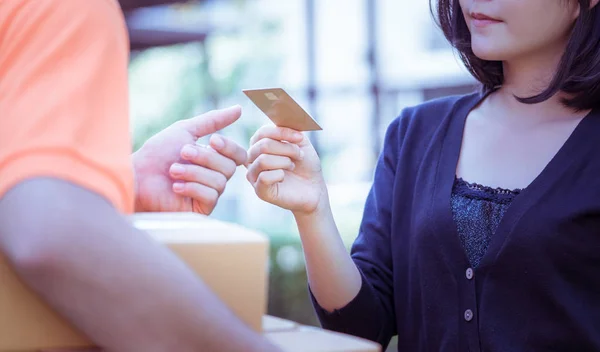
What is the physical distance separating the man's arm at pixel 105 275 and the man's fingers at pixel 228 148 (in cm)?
83

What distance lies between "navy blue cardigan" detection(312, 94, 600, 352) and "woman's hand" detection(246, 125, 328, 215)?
226mm

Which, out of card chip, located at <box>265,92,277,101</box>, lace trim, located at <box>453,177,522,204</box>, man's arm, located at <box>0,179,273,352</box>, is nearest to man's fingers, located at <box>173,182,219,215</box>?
card chip, located at <box>265,92,277,101</box>

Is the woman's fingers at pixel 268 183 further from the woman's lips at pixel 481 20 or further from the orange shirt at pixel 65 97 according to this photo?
the orange shirt at pixel 65 97

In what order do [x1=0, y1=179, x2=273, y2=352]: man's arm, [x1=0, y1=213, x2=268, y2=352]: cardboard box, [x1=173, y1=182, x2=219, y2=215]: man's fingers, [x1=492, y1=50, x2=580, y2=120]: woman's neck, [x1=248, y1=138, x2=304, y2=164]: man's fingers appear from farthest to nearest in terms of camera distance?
[x1=492, y1=50, x2=580, y2=120]: woman's neck
[x1=248, y1=138, x2=304, y2=164]: man's fingers
[x1=173, y1=182, x2=219, y2=215]: man's fingers
[x1=0, y1=213, x2=268, y2=352]: cardboard box
[x1=0, y1=179, x2=273, y2=352]: man's arm

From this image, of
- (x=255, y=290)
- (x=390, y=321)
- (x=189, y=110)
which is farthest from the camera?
(x=189, y=110)

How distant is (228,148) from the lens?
62.3 inches

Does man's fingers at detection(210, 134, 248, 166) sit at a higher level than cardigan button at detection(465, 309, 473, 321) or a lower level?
higher

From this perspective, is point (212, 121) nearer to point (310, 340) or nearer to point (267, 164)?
point (267, 164)

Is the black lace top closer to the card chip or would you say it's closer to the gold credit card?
the gold credit card

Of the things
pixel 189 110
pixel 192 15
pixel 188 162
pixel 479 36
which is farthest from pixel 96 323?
pixel 189 110

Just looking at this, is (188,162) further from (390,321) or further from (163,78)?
(163,78)

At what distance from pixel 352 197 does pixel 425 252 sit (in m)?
5.67

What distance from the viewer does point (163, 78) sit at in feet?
33.0

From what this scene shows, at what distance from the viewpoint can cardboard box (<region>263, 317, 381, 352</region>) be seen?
0.92 m
